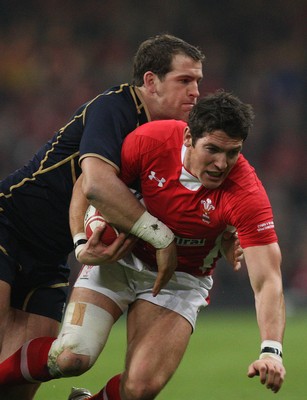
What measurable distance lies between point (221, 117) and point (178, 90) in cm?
78

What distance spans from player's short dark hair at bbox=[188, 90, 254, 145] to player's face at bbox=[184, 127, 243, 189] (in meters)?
0.03

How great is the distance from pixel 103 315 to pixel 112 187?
0.76 m

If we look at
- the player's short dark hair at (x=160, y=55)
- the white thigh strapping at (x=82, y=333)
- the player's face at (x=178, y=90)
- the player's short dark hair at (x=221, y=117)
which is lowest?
the white thigh strapping at (x=82, y=333)

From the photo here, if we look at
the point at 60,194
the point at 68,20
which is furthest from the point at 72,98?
the point at 60,194

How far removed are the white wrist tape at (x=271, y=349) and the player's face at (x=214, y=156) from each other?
0.89 metres

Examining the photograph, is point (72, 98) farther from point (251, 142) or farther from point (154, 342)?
point (154, 342)

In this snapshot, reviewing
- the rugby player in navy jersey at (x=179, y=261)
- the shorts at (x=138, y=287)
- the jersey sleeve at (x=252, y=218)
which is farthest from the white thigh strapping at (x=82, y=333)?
the jersey sleeve at (x=252, y=218)

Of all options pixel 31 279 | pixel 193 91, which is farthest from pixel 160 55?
pixel 31 279

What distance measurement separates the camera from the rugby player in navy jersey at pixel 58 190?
5059 mm

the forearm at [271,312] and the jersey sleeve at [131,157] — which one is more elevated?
the jersey sleeve at [131,157]

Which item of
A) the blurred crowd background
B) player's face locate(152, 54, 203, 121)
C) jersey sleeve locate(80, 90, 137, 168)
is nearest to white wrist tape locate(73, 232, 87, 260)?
jersey sleeve locate(80, 90, 137, 168)

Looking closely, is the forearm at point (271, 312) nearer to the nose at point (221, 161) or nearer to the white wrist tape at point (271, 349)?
the white wrist tape at point (271, 349)

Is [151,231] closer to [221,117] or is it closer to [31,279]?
[221,117]

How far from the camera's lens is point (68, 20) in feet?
53.9
